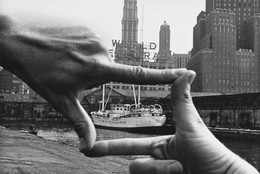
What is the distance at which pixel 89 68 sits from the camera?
1533 millimetres

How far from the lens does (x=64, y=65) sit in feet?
4.97

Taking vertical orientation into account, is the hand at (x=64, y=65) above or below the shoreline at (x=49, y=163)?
above

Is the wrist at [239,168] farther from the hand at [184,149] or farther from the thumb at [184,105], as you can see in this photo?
the thumb at [184,105]

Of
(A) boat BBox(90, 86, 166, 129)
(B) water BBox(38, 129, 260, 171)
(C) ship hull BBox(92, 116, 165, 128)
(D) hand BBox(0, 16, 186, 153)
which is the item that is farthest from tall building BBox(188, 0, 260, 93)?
(D) hand BBox(0, 16, 186, 153)

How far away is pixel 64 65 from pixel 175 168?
615 millimetres

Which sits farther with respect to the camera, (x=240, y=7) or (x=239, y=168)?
(x=240, y=7)

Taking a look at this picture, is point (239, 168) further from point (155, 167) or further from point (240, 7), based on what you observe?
point (240, 7)

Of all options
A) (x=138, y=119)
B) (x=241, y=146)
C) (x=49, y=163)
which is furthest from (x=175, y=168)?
(x=138, y=119)

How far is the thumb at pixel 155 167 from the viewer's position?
1551 millimetres

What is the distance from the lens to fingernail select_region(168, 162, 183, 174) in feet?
5.08

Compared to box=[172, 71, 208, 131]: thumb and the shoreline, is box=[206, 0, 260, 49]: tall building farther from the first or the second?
box=[172, 71, 208, 131]: thumb

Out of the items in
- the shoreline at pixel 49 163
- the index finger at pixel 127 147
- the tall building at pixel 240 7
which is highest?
the tall building at pixel 240 7

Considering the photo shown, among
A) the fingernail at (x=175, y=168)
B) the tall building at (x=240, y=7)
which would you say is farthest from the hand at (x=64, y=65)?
the tall building at (x=240, y=7)

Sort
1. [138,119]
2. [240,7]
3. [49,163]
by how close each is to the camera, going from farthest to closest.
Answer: [240,7]
[138,119]
[49,163]
